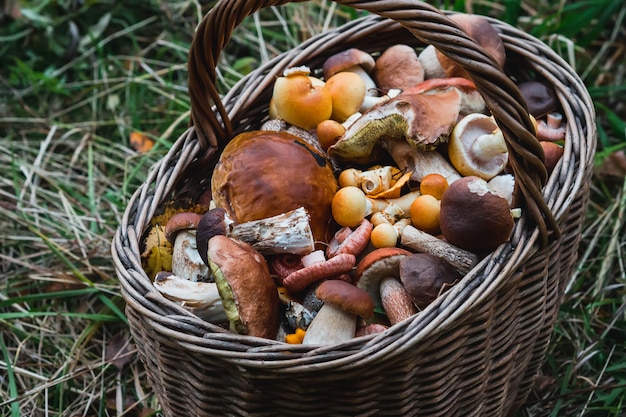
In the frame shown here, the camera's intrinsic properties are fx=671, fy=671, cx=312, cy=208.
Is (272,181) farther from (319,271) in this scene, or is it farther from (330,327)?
(330,327)

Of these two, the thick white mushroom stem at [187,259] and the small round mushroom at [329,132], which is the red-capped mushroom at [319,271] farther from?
the small round mushroom at [329,132]

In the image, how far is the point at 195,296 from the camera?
1781 millimetres

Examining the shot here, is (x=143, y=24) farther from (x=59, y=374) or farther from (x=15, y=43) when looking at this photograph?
(x=59, y=374)

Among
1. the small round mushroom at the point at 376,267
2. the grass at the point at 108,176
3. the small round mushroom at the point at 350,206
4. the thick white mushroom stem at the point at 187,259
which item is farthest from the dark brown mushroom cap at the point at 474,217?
the grass at the point at 108,176

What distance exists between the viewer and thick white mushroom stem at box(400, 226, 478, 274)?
1.76 metres

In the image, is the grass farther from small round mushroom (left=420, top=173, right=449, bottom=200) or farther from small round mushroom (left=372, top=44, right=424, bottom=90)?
small round mushroom (left=372, top=44, right=424, bottom=90)

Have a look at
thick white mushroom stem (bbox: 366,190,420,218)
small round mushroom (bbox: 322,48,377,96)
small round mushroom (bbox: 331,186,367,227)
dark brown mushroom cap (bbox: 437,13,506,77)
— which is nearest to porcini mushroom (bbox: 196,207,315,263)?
small round mushroom (bbox: 331,186,367,227)

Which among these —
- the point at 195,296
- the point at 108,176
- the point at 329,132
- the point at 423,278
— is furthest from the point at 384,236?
the point at 108,176

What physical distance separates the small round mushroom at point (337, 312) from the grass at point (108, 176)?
97 cm

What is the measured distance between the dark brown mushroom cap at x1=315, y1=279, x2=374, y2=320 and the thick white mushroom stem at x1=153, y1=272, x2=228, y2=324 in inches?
12.1

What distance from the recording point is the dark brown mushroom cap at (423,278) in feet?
5.52

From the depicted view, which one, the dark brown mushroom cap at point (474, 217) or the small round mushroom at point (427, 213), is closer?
the dark brown mushroom cap at point (474, 217)

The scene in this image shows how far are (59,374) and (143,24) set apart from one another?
224 cm

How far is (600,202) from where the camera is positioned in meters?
3.09
